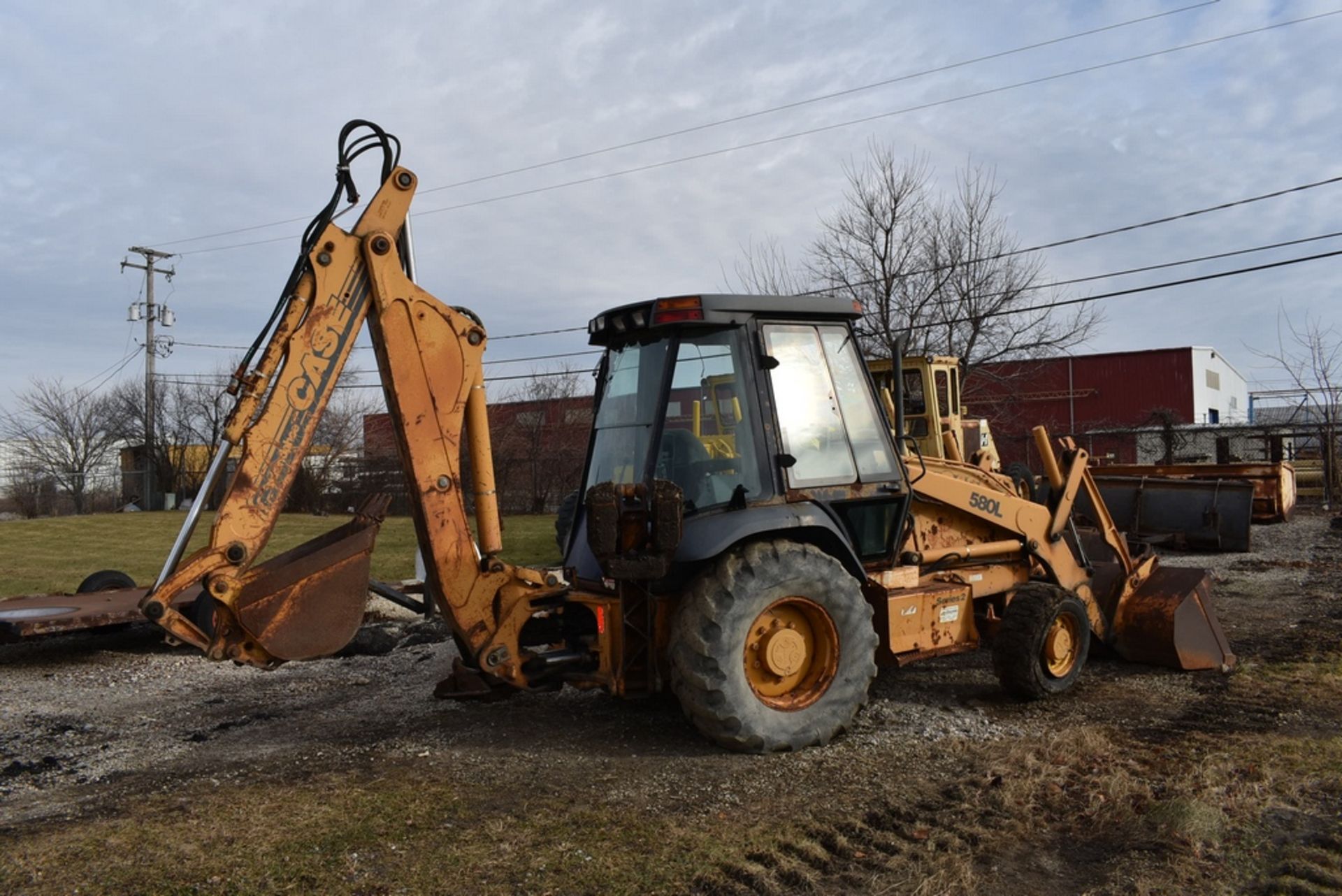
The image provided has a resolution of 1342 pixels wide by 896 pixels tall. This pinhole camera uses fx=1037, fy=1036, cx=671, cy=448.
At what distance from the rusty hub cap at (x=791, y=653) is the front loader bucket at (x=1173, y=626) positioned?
10.2 feet

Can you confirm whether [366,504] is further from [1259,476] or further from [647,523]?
[1259,476]

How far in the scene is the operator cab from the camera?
5.73 metres

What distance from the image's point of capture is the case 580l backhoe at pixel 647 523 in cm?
512

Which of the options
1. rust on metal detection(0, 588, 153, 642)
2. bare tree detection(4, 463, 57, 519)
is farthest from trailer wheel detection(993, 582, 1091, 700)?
bare tree detection(4, 463, 57, 519)

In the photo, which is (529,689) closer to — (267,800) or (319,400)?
(267,800)

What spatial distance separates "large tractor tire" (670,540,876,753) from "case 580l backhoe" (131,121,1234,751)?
0.01 meters

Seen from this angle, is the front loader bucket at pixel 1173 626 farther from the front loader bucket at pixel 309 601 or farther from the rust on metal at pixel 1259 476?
the rust on metal at pixel 1259 476

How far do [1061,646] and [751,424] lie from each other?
2.77 metres

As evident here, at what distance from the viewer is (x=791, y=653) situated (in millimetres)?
5652

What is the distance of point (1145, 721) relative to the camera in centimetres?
620

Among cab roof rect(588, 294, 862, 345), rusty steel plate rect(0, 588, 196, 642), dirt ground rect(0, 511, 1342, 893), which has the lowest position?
dirt ground rect(0, 511, 1342, 893)

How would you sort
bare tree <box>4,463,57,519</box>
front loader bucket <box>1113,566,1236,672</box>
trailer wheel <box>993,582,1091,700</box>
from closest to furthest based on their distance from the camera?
1. trailer wheel <box>993,582,1091,700</box>
2. front loader bucket <box>1113,566,1236,672</box>
3. bare tree <box>4,463,57,519</box>

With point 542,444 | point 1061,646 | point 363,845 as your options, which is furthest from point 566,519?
point 542,444

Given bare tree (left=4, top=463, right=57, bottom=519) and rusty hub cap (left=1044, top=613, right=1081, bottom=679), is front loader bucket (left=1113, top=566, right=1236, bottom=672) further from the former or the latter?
bare tree (left=4, top=463, right=57, bottom=519)
